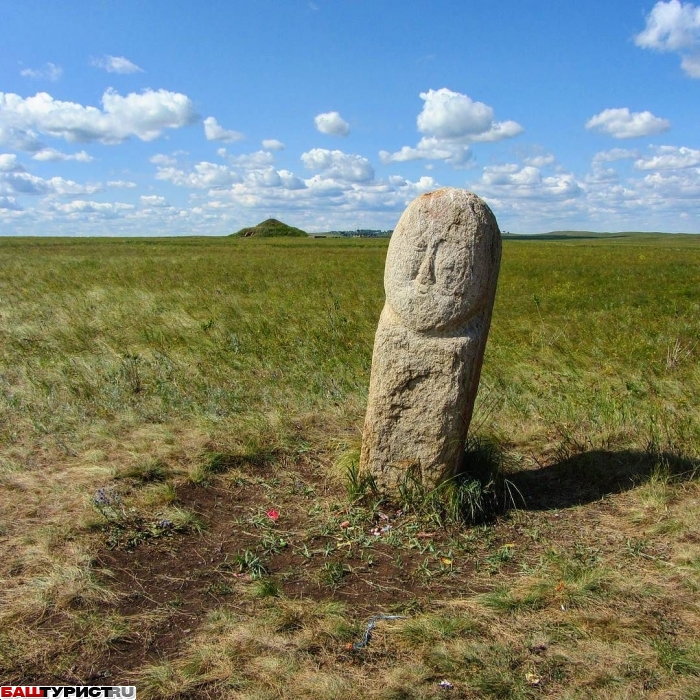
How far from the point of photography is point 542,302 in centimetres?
1576

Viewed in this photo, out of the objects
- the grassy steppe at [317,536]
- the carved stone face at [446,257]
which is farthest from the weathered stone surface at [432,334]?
the grassy steppe at [317,536]

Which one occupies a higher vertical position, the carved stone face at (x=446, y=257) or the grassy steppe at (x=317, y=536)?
the carved stone face at (x=446, y=257)

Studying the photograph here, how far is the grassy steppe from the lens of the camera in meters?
3.28

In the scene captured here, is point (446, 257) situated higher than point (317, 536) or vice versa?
point (446, 257)

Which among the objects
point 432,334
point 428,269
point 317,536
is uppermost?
point 428,269

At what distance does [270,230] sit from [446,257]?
275 feet

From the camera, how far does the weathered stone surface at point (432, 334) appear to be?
4.57 m

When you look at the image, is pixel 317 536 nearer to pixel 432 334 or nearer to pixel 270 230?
pixel 432 334

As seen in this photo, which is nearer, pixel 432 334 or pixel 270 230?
pixel 432 334

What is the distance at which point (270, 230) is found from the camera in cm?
8638

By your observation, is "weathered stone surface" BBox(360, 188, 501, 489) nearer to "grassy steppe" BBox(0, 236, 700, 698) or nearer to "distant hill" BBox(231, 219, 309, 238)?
"grassy steppe" BBox(0, 236, 700, 698)

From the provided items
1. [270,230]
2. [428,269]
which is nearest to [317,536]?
[428,269]

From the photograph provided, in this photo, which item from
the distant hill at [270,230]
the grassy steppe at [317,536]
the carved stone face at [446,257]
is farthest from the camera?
the distant hill at [270,230]

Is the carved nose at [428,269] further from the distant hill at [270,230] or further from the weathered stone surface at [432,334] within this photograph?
the distant hill at [270,230]
